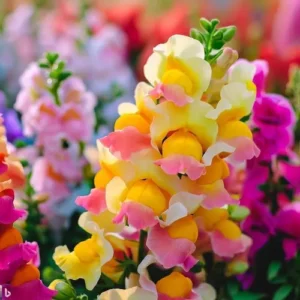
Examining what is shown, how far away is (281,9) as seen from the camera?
109cm

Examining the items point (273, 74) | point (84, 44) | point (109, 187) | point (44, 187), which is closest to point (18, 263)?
point (109, 187)

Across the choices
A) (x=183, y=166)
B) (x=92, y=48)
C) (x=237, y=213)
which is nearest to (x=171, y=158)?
(x=183, y=166)

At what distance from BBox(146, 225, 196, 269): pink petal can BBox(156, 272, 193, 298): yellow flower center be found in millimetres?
23

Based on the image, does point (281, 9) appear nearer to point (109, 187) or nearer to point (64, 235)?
point (64, 235)

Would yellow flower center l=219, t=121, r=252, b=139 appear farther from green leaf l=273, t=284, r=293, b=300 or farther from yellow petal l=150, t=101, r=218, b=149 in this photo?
green leaf l=273, t=284, r=293, b=300

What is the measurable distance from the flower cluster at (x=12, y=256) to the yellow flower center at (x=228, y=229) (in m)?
0.11

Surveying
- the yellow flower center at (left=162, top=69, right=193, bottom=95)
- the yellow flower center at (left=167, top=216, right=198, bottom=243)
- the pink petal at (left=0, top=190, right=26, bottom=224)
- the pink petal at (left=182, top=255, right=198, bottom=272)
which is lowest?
the pink petal at (left=182, top=255, right=198, bottom=272)

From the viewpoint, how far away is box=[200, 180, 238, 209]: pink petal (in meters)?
0.40

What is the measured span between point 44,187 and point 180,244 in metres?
0.20

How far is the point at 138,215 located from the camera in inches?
15.1

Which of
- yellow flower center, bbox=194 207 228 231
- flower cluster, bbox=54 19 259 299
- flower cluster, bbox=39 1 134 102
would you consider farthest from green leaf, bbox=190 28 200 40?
flower cluster, bbox=39 1 134 102

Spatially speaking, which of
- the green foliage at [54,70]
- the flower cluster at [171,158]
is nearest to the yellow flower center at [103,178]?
the flower cluster at [171,158]

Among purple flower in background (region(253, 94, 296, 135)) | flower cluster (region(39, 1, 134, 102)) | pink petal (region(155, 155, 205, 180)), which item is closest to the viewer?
pink petal (region(155, 155, 205, 180))

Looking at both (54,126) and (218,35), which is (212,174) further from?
(54,126)
